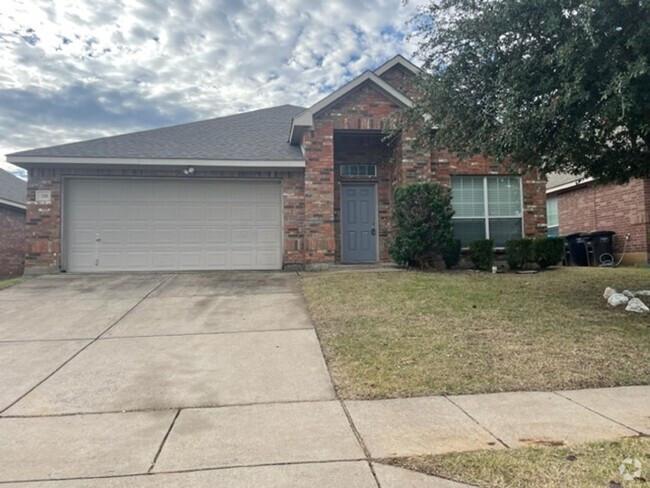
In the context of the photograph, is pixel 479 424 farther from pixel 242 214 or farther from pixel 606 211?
pixel 606 211

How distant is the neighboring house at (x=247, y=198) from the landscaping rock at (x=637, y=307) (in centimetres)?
535

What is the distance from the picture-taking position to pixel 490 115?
282 inches

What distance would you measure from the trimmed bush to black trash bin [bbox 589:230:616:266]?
22.6 ft

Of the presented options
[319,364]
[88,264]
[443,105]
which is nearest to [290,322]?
[319,364]

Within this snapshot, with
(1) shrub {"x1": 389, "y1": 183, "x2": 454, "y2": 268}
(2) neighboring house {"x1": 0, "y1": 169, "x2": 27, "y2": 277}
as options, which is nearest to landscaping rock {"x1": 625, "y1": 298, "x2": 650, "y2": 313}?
(1) shrub {"x1": 389, "y1": 183, "x2": 454, "y2": 268}

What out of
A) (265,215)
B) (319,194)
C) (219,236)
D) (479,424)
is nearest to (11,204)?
(219,236)

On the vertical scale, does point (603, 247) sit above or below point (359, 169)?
below

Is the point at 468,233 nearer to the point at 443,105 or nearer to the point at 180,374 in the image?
the point at 443,105

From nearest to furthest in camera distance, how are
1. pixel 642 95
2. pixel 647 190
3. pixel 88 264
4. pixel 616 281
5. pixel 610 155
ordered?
pixel 642 95, pixel 610 155, pixel 616 281, pixel 88 264, pixel 647 190

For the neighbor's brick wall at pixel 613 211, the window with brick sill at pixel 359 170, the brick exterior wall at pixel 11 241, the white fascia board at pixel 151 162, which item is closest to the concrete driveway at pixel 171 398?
the white fascia board at pixel 151 162

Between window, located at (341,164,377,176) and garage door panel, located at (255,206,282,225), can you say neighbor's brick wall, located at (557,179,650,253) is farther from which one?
garage door panel, located at (255,206,282,225)

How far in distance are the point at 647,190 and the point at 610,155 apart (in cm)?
896

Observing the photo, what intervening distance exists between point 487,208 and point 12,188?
17830 mm

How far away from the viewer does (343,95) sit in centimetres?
1184
